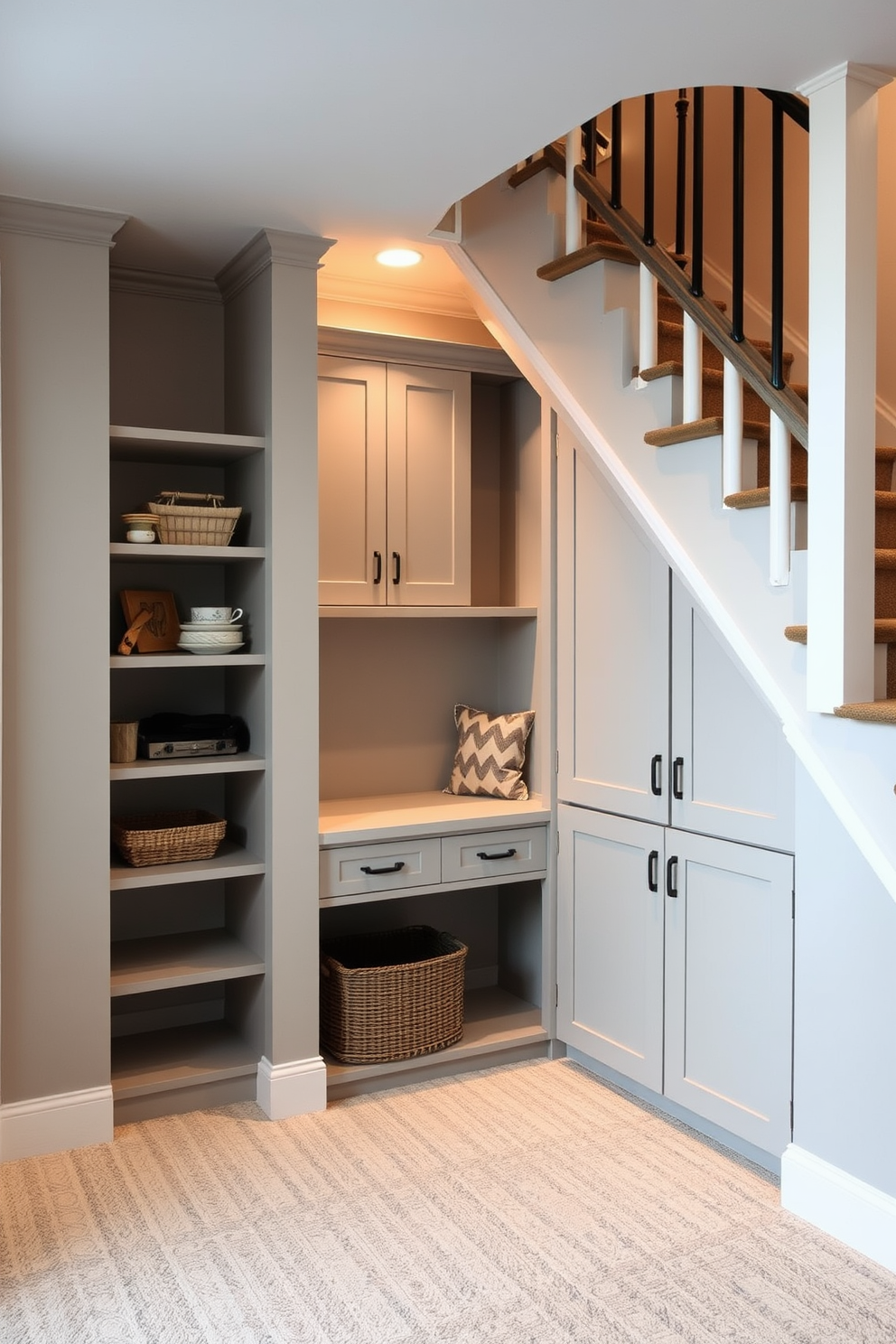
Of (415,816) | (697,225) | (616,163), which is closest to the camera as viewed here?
(697,225)

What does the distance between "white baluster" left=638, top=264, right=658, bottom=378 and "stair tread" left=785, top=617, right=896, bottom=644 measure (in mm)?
817

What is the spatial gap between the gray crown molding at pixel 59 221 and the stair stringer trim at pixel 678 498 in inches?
39.7

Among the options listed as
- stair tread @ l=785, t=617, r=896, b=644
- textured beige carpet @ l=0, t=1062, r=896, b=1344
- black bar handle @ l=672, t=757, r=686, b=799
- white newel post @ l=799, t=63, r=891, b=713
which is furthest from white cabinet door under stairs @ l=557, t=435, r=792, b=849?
textured beige carpet @ l=0, t=1062, r=896, b=1344

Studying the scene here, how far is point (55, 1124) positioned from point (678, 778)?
198cm

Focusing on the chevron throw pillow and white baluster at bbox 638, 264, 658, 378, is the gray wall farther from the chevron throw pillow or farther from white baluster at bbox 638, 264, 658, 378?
the chevron throw pillow

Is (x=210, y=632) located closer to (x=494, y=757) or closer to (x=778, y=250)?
(x=494, y=757)

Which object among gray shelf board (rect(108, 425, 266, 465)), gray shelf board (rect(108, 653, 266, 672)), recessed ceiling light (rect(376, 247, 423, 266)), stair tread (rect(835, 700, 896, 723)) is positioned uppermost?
recessed ceiling light (rect(376, 247, 423, 266))

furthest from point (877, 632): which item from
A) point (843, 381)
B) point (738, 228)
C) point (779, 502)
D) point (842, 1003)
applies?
point (738, 228)

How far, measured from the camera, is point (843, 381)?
88.7 inches

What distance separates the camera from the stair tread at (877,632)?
232 cm

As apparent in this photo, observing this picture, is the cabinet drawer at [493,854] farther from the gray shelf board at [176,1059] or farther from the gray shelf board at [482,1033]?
the gray shelf board at [176,1059]

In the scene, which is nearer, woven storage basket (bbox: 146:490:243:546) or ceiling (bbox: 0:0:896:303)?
ceiling (bbox: 0:0:896:303)

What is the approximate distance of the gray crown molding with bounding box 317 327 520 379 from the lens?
370cm

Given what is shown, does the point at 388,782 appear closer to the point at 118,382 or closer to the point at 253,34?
the point at 118,382
